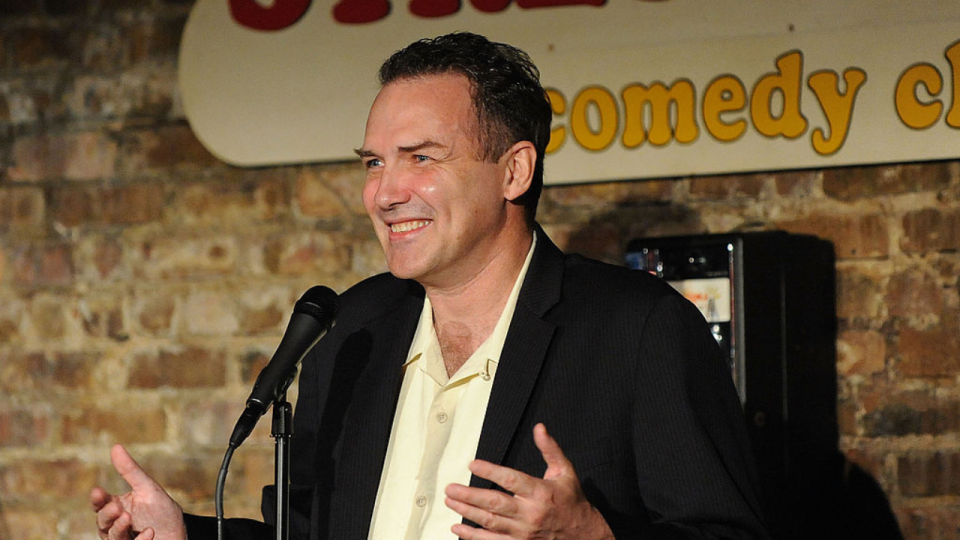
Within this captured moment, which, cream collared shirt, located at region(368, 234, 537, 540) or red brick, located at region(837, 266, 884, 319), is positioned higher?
red brick, located at region(837, 266, 884, 319)

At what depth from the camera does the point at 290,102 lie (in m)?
2.88

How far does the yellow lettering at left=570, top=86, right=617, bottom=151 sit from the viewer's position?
105 inches

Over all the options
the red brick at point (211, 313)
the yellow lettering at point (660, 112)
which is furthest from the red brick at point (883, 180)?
the red brick at point (211, 313)

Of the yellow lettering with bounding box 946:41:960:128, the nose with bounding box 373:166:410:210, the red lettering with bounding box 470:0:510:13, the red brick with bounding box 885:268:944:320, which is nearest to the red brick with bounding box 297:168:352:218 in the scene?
the red lettering with bounding box 470:0:510:13

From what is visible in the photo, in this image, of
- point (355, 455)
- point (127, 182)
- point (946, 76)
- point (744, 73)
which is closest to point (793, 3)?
point (744, 73)

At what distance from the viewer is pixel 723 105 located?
2580 millimetres

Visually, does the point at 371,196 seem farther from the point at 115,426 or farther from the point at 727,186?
the point at 115,426

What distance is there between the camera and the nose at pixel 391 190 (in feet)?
5.59

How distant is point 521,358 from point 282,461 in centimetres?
41

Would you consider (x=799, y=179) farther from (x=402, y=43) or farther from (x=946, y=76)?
(x=402, y=43)

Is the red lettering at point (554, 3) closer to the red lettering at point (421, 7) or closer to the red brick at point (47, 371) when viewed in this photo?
the red lettering at point (421, 7)

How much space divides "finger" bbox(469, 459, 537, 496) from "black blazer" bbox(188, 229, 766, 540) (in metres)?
0.23

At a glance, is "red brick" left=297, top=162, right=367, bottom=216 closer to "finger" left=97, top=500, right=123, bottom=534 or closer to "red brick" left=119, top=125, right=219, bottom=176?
"red brick" left=119, top=125, right=219, bottom=176

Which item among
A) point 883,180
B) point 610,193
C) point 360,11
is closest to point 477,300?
point 610,193
